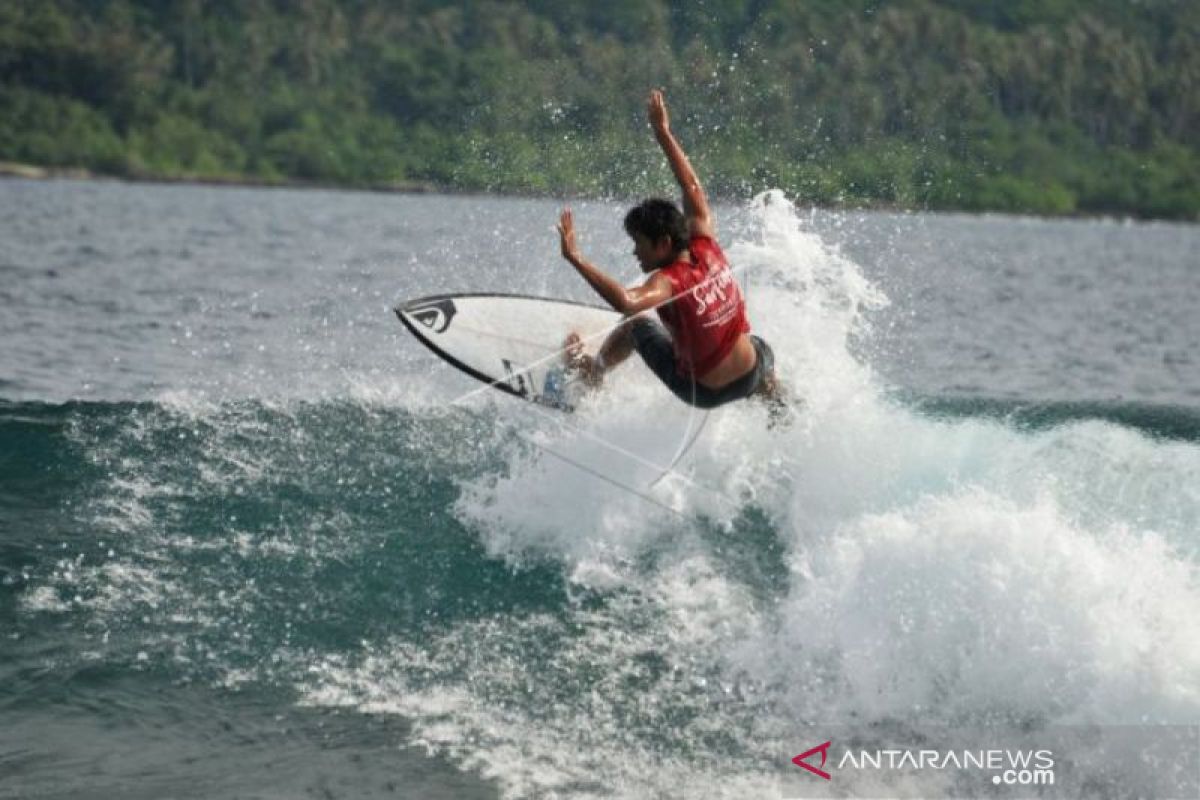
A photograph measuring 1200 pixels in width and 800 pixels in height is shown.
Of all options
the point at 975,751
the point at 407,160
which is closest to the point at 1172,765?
the point at 975,751

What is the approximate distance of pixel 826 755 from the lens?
7309mm

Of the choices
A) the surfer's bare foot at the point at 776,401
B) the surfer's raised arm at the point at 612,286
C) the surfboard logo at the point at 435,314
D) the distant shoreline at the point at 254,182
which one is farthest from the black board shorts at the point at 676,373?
the distant shoreline at the point at 254,182

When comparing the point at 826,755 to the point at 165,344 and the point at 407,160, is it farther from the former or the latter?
the point at 407,160

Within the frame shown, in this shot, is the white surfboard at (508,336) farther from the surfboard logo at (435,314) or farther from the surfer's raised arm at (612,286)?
the surfer's raised arm at (612,286)

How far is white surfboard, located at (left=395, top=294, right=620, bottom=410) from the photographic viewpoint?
10.4 meters

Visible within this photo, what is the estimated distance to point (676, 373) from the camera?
9.08 metres

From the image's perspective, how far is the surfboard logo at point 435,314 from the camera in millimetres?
10391

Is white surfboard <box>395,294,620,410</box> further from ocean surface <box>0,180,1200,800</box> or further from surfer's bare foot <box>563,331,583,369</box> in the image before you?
ocean surface <box>0,180,1200,800</box>

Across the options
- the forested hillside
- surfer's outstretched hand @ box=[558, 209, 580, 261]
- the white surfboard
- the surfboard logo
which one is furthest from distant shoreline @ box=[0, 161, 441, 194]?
surfer's outstretched hand @ box=[558, 209, 580, 261]

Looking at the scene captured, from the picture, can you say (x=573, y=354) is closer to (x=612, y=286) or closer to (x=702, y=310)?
(x=702, y=310)

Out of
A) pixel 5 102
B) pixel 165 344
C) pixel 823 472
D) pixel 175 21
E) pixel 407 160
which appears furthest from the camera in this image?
pixel 175 21

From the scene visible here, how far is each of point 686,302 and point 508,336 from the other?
2.20 metres

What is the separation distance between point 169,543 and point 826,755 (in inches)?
159

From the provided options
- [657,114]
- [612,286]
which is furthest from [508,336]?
[612,286]
